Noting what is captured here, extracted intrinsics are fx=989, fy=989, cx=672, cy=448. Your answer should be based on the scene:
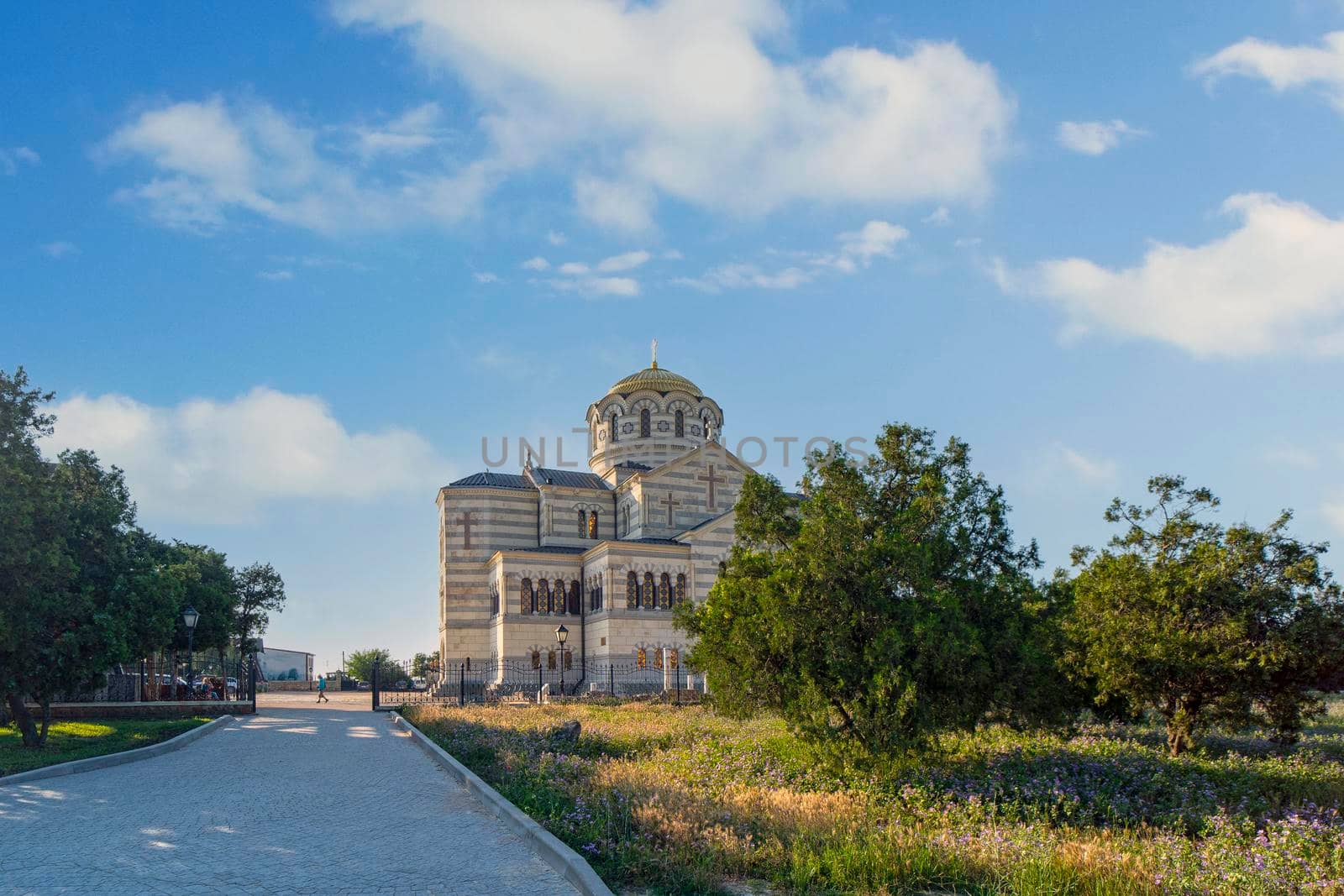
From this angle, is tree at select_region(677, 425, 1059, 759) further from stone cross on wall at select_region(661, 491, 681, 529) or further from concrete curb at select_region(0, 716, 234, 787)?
stone cross on wall at select_region(661, 491, 681, 529)

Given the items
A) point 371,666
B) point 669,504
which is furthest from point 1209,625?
point 371,666

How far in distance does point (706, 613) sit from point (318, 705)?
32.1 m

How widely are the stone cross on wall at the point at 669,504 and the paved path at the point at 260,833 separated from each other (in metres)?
27.0

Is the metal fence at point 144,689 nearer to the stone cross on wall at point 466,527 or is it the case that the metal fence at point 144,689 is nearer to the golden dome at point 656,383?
the stone cross on wall at point 466,527

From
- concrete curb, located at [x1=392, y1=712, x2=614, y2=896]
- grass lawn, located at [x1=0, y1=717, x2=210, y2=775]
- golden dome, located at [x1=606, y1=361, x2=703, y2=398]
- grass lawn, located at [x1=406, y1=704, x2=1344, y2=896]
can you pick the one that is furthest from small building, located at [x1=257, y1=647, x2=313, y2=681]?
concrete curb, located at [x1=392, y1=712, x2=614, y2=896]

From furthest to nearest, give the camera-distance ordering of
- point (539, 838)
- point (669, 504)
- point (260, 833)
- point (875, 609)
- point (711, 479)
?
point (711, 479) → point (669, 504) → point (875, 609) → point (260, 833) → point (539, 838)

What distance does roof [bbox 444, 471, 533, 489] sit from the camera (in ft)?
157

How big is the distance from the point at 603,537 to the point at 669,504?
4.38 meters

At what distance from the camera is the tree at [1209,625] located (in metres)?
17.7

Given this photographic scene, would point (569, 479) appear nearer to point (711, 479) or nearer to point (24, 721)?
point (711, 479)

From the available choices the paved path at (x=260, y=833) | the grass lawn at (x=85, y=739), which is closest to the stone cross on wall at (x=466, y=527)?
the grass lawn at (x=85, y=739)

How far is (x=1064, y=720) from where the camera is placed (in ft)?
58.8

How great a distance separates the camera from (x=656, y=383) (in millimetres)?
50000

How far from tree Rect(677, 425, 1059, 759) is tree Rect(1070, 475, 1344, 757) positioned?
14.5ft
